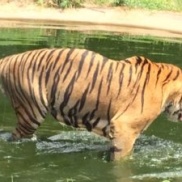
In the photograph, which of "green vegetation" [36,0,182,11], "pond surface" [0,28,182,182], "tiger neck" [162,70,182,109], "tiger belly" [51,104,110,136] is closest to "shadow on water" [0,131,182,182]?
"pond surface" [0,28,182,182]

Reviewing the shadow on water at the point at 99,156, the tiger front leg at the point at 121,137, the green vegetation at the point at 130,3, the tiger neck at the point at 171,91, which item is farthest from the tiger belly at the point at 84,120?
the green vegetation at the point at 130,3

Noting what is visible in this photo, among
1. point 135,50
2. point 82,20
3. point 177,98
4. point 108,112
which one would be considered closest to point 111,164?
point 108,112

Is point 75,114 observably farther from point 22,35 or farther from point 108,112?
point 22,35

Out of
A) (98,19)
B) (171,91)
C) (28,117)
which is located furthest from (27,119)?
(98,19)

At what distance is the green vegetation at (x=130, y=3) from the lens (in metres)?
24.4

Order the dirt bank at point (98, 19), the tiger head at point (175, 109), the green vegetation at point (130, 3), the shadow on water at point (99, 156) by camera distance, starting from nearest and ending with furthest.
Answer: the shadow on water at point (99, 156) → the tiger head at point (175, 109) → the dirt bank at point (98, 19) → the green vegetation at point (130, 3)

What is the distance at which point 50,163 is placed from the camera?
7500mm

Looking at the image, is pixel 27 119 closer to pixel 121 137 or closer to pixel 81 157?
pixel 81 157

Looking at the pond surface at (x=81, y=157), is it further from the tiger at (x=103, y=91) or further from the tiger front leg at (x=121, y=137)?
the tiger at (x=103, y=91)

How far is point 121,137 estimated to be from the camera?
23.9 ft

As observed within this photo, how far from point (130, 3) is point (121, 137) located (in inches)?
738

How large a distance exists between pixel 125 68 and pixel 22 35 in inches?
442

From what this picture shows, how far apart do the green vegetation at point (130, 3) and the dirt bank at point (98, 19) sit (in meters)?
0.28

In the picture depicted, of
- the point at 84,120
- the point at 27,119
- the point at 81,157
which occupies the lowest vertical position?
the point at 81,157
